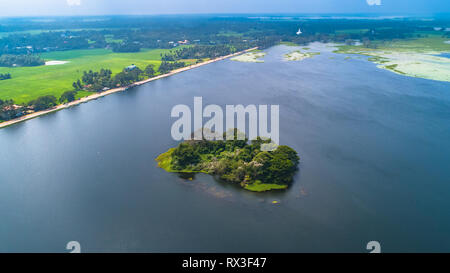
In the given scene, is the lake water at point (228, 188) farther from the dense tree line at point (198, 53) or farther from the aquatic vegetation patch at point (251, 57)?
the dense tree line at point (198, 53)

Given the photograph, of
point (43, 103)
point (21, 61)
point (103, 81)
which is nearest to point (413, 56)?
point (103, 81)

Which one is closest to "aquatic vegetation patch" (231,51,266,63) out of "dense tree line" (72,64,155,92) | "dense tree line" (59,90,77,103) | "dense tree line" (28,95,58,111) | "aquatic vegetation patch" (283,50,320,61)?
"aquatic vegetation patch" (283,50,320,61)

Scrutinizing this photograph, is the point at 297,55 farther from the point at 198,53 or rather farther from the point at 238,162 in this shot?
the point at 238,162

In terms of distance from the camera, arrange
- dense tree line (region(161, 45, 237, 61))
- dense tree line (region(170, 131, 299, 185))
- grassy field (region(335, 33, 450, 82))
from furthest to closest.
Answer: dense tree line (region(161, 45, 237, 61)) → grassy field (region(335, 33, 450, 82)) → dense tree line (region(170, 131, 299, 185))

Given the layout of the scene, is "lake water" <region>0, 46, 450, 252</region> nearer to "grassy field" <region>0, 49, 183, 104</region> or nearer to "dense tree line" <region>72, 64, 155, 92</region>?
"dense tree line" <region>72, 64, 155, 92</region>

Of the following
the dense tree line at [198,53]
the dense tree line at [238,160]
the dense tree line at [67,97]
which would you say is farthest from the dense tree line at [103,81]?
the dense tree line at [238,160]

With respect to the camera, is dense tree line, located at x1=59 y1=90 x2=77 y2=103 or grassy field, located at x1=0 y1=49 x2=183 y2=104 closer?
dense tree line, located at x1=59 y1=90 x2=77 y2=103
